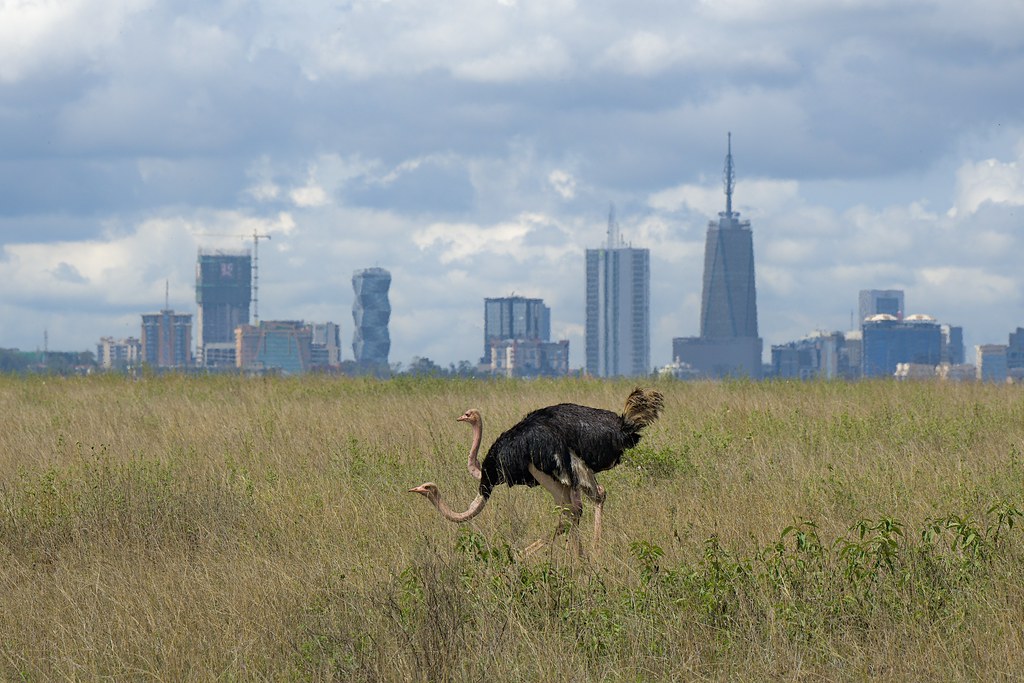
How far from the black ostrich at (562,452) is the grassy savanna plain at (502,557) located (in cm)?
34

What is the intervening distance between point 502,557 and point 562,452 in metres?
1.41

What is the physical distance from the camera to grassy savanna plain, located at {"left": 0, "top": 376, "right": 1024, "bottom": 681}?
6344 millimetres

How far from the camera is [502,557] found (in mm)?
7219

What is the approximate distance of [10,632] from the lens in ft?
23.4

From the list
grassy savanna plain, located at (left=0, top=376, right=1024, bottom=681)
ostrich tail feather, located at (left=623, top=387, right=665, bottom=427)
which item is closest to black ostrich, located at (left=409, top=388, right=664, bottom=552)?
ostrich tail feather, located at (left=623, top=387, right=665, bottom=427)

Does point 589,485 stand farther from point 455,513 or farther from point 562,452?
point 455,513

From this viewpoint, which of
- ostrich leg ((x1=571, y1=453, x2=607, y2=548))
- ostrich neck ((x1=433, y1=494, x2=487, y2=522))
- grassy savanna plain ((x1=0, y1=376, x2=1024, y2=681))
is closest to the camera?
grassy savanna plain ((x1=0, y1=376, x2=1024, y2=681))

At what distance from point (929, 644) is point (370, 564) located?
132 inches

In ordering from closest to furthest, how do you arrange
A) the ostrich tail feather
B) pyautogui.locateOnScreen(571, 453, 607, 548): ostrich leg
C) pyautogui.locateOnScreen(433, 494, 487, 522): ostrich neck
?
pyautogui.locateOnScreen(433, 494, 487, 522): ostrich neck, pyautogui.locateOnScreen(571, 453, 607, 548): ostrich leg, the ostrich tail feather

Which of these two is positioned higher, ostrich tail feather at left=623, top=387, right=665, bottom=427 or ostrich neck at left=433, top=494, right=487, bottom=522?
ostrich tail feather at left=623, top=387, right=665, bottom=427

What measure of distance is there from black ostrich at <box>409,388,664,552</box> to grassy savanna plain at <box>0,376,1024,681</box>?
1.10 ft

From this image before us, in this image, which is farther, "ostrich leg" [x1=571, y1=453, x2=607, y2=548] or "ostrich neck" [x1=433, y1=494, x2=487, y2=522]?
"ostrich leg" [x1=571, y1=453, x2=607, y2=548]

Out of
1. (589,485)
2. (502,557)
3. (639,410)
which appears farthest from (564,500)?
(502,557)

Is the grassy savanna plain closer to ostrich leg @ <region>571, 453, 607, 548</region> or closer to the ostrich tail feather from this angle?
ostrich leg @ <region>571, 453, 607, 548</region>
